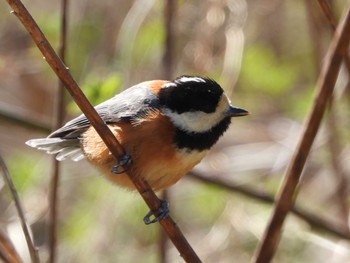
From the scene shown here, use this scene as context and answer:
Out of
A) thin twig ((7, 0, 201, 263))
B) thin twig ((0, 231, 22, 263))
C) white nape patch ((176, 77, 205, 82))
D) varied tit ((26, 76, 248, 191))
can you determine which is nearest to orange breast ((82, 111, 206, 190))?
varied tit ((26, 76, 248, 191))

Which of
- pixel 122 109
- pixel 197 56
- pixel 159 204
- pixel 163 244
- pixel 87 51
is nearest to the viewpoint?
pixel 159 204

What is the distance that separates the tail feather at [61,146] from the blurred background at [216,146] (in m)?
0.57

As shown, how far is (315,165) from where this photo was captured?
15.8 ft

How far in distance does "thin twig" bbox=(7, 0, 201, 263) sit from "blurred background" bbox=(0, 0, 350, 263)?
3.71 feet

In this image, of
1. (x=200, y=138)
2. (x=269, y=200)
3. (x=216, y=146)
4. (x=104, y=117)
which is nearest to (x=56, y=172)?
(x=104, y=117)

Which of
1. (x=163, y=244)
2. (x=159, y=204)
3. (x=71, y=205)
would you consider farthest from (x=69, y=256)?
(x=159, y=204)

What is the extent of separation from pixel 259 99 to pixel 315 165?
59cm

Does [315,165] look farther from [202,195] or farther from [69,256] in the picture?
[69,256]

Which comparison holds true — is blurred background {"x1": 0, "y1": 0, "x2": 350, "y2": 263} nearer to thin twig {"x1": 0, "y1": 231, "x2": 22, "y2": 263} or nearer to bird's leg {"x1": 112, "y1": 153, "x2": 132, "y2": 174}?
bird's leg {"x1": 112, "y1": 153, "x2": 132, "y2": 174}

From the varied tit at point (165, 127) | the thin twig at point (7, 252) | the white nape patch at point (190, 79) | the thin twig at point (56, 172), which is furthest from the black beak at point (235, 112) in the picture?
the thin twig at point (7, 252)

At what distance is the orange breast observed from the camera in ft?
9.00

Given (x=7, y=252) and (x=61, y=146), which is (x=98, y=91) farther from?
(x=7, y=252)

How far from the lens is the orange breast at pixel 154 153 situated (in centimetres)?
274

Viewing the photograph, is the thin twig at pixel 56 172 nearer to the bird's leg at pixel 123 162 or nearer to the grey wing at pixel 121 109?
the grey wing at pixel 121 109
